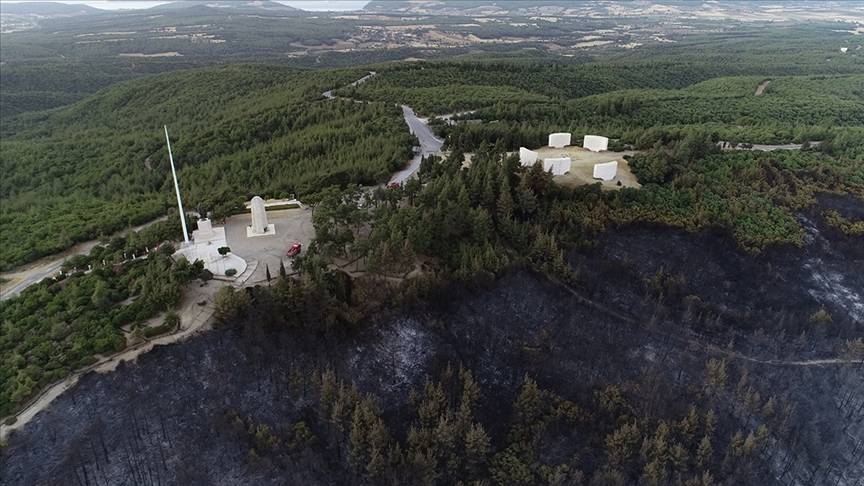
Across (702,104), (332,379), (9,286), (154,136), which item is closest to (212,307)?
(332,379)

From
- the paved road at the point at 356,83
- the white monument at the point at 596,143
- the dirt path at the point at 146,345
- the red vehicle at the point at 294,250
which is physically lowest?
the dirt path at the point at 146,345

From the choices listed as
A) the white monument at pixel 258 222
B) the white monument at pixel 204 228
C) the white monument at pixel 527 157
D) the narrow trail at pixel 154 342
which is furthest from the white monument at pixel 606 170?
the white monument at pixel 204 228

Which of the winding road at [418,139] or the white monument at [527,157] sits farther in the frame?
the winding road at [418,139]

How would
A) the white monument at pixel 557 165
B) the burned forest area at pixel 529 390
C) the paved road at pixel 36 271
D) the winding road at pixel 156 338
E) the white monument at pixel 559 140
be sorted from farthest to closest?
the white monument at pixel 559 140
the white monument at pixel 557 165
the paved road at pixel 36 271
the burned forest area at pixel 529 390
the winding road at pixel 156 338

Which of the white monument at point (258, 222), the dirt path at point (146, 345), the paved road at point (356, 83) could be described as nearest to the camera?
the dirt path at point (146, 345)

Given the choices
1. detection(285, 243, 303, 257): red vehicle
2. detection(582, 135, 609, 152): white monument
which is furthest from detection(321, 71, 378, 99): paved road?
detection(285, 243, 303, 257): red vehicle

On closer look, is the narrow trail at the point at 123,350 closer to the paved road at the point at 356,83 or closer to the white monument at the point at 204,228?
the white monument at the point at 204,228

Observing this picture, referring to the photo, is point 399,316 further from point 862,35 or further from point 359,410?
point 862,35
